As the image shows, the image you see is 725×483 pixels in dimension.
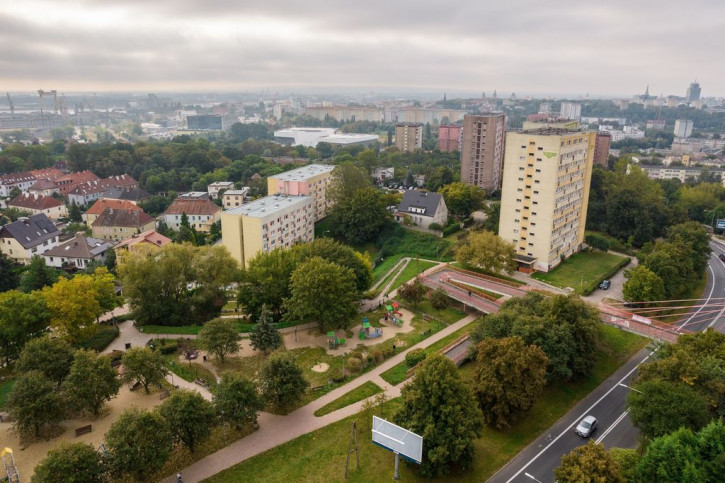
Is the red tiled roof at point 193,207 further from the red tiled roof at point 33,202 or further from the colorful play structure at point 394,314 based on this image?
the colorful play structure at point 394,314

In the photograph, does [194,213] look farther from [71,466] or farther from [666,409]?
[666,409]

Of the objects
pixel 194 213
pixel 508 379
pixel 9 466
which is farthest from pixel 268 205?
pixel 508 379

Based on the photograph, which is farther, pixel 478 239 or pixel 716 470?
pixel 478 239

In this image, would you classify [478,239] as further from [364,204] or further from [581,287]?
[364,204]

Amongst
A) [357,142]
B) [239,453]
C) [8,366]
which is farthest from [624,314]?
[357,142]

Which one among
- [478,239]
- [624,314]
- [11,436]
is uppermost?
[478,239]

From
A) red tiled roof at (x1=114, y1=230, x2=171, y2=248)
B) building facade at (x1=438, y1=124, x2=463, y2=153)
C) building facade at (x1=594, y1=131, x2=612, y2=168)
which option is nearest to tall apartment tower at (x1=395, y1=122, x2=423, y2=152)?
building facade at (x1=438, y1=124, x2=463, y2=153)
